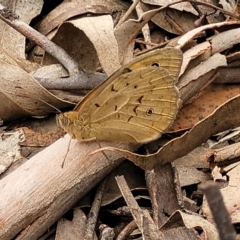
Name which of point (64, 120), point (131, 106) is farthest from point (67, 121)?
point (131, 106)

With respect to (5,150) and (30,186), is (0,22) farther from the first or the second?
(30,186)

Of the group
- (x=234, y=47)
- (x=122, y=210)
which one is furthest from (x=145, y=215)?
(x=234, y=47)

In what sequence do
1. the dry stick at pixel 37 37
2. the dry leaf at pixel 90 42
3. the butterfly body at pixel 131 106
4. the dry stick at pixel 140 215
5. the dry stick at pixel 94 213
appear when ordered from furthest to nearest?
1. the dry stick at pixel 37 37
2. the dry leaf at pixel 90 42
3. the butterfly body at pixel 131 106
4. the dry stick at pixel 94 213
5. the dry stick at pixel 140 215

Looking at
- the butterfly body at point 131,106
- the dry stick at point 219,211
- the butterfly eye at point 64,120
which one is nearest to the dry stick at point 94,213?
the butterfly body at point 131,106

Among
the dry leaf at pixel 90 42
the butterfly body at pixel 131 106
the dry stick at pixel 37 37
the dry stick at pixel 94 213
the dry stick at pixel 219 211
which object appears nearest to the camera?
the dry stick at pixel 219 211

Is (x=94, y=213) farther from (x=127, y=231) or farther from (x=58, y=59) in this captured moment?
(x=58, y=59)

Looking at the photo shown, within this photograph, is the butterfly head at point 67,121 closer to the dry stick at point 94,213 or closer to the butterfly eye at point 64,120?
the butterfly eye at point 64,120

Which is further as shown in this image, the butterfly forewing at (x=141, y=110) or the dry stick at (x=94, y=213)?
the butterfly forewing at (x=141, y=110)

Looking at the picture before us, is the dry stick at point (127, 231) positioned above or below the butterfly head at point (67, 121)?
below
